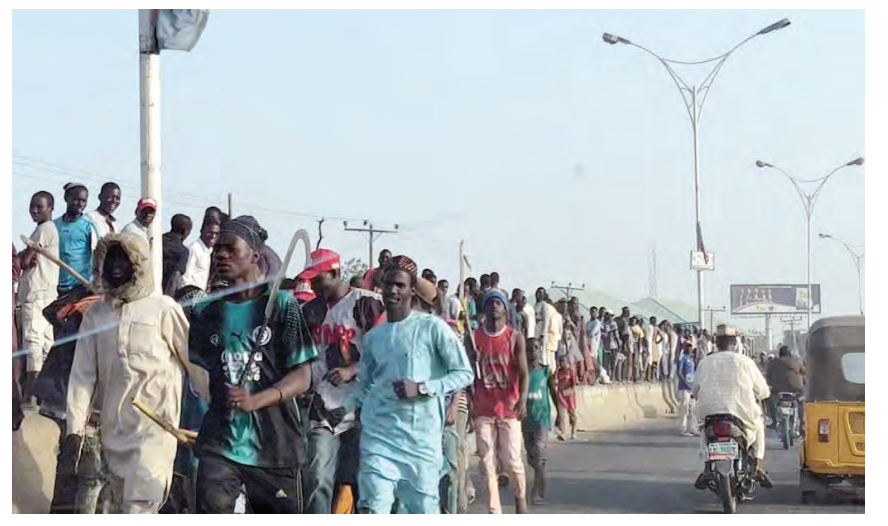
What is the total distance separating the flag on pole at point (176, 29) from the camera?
9711 mm

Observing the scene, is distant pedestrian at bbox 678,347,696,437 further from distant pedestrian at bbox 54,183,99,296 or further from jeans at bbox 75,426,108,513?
jeans at bbox 75,426,108,513

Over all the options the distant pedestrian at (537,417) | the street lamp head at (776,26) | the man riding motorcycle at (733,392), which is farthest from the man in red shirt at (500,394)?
the street lamp head at (776,26)

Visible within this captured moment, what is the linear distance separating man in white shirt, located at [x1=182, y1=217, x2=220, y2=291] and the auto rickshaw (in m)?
4.88

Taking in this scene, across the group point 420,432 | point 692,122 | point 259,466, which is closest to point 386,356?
point 420,432

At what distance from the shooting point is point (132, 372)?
755cm

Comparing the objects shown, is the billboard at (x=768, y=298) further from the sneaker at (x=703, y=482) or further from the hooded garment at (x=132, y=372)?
the hooded garment at (x=132, y=372)

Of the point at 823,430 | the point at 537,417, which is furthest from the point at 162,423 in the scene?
the point at 823,430

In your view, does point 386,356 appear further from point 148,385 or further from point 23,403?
point 23,403

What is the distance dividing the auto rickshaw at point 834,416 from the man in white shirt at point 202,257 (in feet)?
16.0

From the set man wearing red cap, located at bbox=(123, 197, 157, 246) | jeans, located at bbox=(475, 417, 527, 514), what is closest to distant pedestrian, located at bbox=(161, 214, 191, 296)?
man wearing red cap, located at bbox=(123, 197, 157, 246)

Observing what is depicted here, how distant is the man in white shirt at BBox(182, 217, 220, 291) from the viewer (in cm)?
1060

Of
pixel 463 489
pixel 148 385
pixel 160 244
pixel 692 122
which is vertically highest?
pixel 692 122

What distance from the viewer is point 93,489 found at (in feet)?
28.8

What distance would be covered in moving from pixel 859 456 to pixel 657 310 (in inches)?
2610
